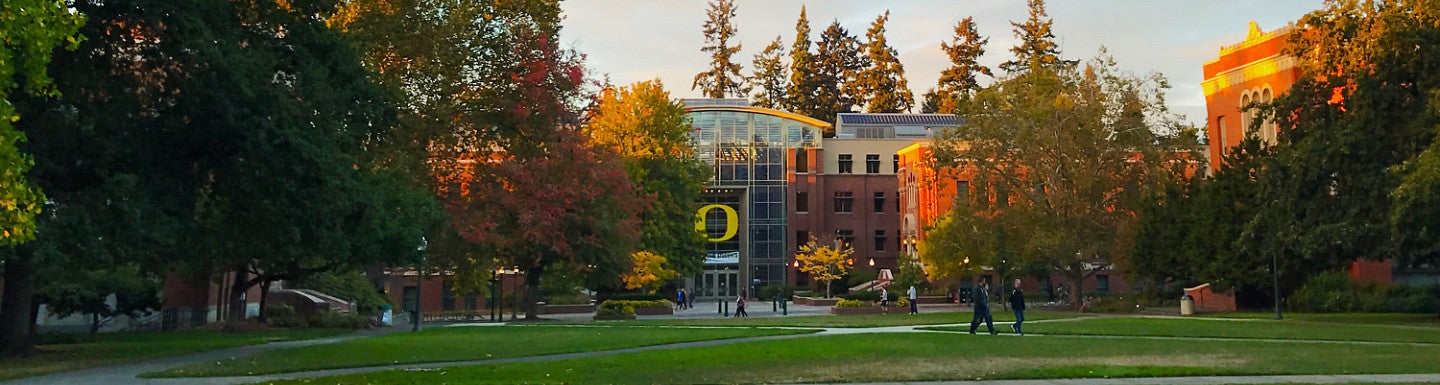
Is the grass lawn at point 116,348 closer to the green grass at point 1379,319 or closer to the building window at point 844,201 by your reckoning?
the green grass at point 1379,319

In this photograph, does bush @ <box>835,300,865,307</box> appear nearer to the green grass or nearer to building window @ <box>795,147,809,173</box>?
the green grass

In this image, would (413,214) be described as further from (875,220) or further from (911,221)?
(875,220)

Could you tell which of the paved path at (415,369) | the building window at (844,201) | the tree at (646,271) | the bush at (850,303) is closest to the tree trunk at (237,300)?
the paved path at (415,369)

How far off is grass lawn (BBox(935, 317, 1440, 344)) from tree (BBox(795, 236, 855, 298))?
38828 mm

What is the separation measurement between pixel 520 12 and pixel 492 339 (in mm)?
13768

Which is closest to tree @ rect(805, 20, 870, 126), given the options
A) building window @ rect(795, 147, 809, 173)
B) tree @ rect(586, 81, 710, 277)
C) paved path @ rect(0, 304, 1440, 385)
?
building window @ rect(795, 147, 809, 173)

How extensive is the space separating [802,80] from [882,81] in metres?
7.90

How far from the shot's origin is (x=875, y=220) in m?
88.4

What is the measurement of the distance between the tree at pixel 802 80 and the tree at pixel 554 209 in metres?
63.4

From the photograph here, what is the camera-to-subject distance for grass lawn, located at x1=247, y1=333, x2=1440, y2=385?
15953mm

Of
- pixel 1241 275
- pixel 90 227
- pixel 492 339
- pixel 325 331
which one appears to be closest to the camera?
pixel 90 227

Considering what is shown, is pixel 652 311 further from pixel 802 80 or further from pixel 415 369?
pixel 802 80

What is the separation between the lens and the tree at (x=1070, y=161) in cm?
5106

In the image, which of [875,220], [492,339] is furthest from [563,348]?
[875,220]
